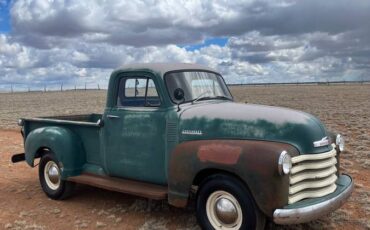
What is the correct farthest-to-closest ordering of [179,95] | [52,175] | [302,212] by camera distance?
[52,175] < [179,95] < [302,212]

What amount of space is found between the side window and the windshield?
0.26m

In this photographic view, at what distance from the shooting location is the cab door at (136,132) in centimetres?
560

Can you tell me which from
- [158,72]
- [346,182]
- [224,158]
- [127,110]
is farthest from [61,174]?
[346,182]

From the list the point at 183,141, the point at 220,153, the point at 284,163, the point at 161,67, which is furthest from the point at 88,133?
the point at 284,163

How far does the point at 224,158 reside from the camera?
468 cm

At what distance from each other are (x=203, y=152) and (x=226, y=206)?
24.8 inches

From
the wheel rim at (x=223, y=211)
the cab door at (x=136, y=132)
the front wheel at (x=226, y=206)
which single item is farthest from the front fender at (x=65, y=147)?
the wheel rim at (x=223, y=211)

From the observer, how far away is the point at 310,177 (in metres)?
4.69

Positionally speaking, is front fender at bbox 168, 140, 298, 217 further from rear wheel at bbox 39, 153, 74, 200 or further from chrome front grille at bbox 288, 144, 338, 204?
rear wheel at bbox 39, 153, 74, 200

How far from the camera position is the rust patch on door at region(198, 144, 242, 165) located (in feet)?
15.2

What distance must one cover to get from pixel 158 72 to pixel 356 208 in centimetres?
330

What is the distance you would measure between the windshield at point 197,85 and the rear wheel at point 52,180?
95.2 inches

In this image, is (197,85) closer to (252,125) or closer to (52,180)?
(252,125)

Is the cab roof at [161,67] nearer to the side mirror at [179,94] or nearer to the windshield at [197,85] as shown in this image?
the windshield at [197,85]
